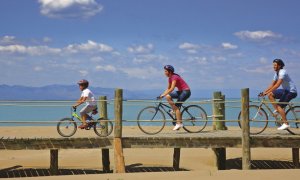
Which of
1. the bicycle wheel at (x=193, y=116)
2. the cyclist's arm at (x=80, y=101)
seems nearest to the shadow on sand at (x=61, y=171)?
the bicycle wheel at (x=193, y=116)

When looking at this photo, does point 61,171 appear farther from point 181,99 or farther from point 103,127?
point 181,99

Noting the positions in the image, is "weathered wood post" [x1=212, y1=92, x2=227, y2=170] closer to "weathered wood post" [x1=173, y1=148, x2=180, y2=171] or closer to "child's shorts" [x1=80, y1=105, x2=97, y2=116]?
"weathered wood post" [x1=173, y1=148, x2=180, y2=171]

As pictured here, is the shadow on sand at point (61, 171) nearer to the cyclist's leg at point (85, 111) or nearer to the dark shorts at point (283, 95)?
the cyclist's leg at point (85, 111)

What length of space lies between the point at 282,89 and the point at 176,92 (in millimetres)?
2947

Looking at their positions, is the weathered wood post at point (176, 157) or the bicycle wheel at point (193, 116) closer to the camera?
the bicycle wheel at point (193, 116)

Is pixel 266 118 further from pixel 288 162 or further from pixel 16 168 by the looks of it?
pixel 16 168

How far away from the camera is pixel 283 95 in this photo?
12.2m

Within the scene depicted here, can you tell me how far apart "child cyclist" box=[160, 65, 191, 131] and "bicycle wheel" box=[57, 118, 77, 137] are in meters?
2.94

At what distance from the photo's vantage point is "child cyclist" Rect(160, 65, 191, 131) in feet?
41.7

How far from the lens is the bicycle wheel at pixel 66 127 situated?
44.4ft

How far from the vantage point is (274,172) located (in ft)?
38.3

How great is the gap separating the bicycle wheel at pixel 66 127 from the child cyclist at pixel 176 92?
2.94m

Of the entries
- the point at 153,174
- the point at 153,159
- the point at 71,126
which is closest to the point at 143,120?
the point at 153,174

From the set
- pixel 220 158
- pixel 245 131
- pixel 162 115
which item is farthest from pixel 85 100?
pixel 220 158
